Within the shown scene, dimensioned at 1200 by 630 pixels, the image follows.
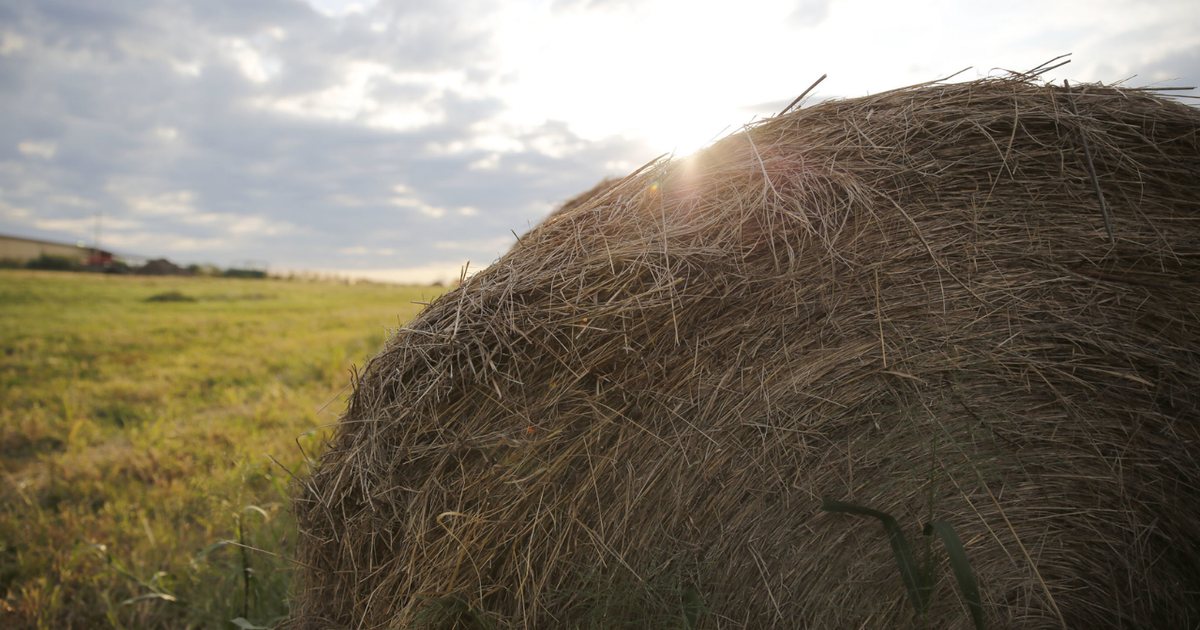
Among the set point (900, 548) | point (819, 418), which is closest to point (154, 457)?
point (819, 418)

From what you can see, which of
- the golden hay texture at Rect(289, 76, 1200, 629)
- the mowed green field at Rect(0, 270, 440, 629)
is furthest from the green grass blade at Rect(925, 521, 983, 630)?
the mowed green field at Rect(0, 270, 440, 629)

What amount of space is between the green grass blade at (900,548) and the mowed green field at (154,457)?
6.74 feet

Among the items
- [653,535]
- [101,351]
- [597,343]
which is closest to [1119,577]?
[653,535]

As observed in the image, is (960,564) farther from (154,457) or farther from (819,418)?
(154,457)

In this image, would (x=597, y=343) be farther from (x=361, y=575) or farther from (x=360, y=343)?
(x=360, y=343)

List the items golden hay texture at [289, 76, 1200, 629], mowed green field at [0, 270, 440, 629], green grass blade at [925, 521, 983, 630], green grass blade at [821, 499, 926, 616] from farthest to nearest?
mowed green field at [0, 270, 440, 629] → golden hay texture at [289, 76, 1200, 629] → green grass blade at [821, 499, 926, 616] → green grass blade at [925, 521, 983, 630]

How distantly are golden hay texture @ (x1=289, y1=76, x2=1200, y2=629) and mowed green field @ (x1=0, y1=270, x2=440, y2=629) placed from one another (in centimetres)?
84

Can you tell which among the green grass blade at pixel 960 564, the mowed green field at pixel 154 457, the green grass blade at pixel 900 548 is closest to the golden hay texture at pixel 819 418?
the green grass blade at pixel 900 548

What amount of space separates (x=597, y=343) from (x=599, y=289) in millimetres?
209

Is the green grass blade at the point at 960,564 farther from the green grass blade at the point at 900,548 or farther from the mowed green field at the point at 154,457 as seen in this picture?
the mowed green field at the point at 154,457

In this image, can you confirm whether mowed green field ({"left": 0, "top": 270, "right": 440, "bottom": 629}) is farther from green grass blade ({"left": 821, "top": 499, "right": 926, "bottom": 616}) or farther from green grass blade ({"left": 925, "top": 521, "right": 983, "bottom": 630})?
green grass blade ({"left": 925, "top": 521, "right": 983, "bottom": 630})

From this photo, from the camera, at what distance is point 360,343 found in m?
11.0

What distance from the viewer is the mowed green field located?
3.34 metres

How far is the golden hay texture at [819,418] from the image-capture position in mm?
2027
